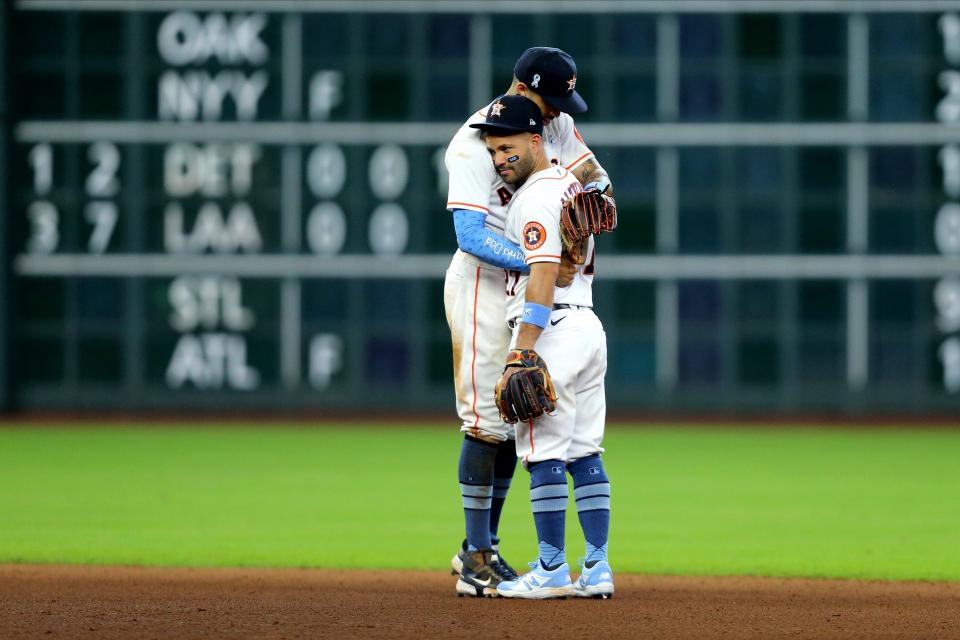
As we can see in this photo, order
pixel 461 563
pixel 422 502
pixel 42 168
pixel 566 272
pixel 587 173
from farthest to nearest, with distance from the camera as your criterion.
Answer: pixel 42 168
pixel 422 502
pixel 587 173
pixel 461 563
pixel 566 272

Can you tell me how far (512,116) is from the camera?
5.89 m

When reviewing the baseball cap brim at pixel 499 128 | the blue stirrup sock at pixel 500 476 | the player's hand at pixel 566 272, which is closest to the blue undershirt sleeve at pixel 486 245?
the player's hand at pixel 566 272

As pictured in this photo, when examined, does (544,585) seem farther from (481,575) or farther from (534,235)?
(534,235)

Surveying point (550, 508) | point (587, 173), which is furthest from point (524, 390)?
point (587, 173)

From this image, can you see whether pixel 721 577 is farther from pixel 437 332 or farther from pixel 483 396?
pixel 437 332

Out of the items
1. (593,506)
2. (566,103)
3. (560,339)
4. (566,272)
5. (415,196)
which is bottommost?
(593,506)

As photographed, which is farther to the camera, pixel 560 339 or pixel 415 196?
pixel 415 196

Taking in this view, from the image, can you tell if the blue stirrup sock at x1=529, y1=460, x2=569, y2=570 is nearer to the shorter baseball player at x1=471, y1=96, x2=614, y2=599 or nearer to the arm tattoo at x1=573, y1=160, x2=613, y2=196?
the shorter baseball player at x1=471, y1=96, x2=614, y2=599

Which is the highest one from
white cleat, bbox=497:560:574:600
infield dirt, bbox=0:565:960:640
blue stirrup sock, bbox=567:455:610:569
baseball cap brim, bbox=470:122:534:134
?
baseball cap brim, bbox=470:122:534:134

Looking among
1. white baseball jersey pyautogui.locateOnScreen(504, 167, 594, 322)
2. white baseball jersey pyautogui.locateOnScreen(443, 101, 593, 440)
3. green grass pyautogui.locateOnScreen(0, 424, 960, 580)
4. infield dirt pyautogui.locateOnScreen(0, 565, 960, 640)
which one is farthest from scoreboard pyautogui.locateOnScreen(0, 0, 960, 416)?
white baseball jersey pyautogui.locateOnScreen(504, 167, 594, 322)

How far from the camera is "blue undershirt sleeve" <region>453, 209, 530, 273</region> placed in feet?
19.2

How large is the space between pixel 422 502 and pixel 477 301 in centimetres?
448

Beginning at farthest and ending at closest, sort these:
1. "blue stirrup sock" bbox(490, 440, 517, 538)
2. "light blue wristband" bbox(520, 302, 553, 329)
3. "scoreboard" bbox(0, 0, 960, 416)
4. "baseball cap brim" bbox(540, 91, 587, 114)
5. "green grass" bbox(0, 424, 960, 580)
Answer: "scoreboard" bbox(0, 0, 960, 416), "green grass" bbox(0, 424, 960, 580), "blue stirrup sock" bbox(490, 440, 517, 538), "baseball cap brim" bbox(540, 91, 587, 114), "light blue wristband" bbox(520, 302, 553, 329)

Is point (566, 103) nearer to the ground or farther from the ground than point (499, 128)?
farther from the ground
